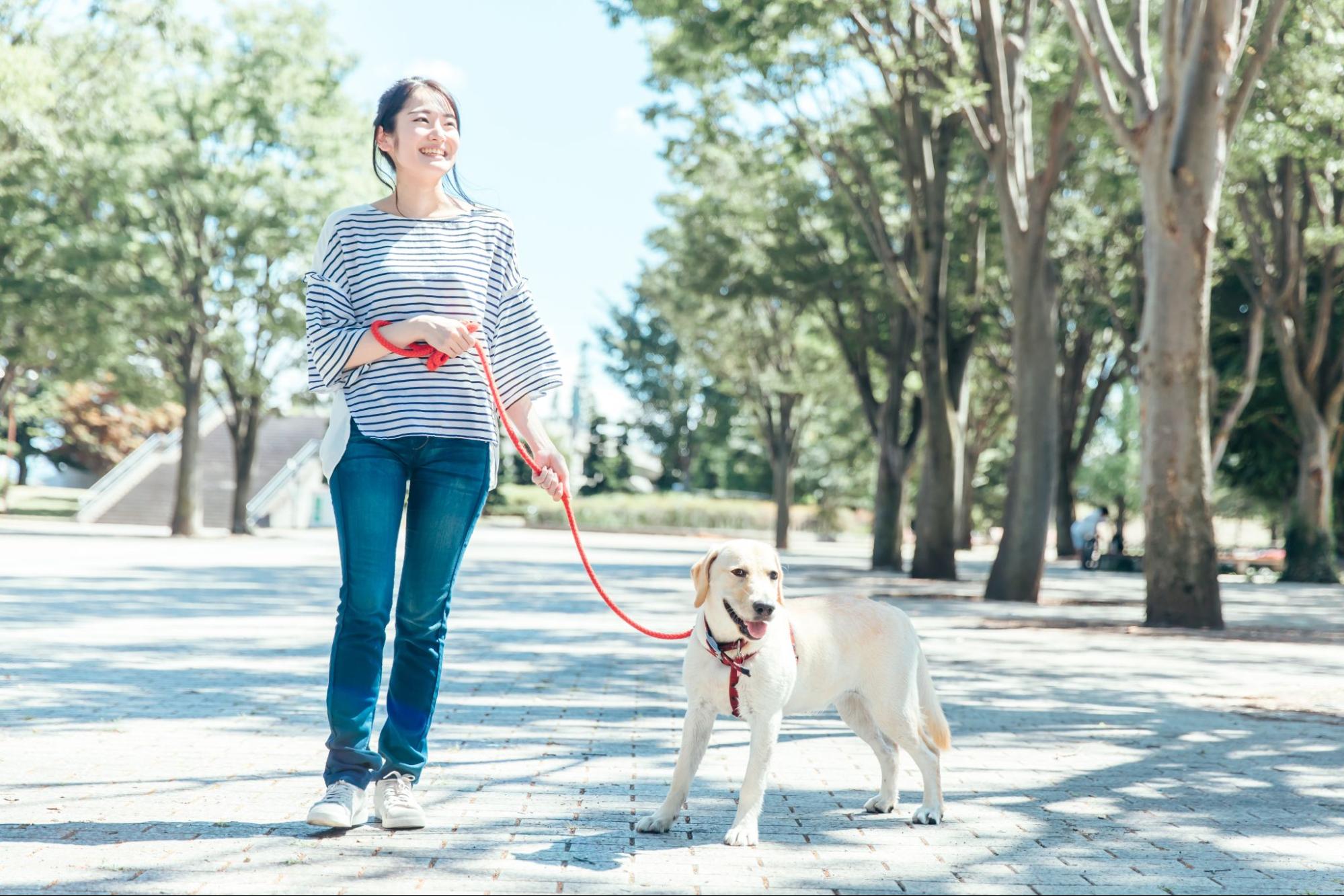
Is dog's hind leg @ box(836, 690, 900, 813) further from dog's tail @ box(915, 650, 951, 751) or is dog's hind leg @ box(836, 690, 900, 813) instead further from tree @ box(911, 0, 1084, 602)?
tree @ box(911, 0, 1084, 602)

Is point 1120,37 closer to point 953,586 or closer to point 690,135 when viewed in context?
point 690,135

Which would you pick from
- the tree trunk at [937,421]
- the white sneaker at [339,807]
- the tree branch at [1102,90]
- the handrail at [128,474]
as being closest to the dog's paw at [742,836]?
the white sneaker at [339,807]

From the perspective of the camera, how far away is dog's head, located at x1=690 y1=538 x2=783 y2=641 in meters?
4.30

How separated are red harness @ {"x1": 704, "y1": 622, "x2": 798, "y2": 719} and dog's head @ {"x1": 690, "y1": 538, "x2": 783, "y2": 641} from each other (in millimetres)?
37

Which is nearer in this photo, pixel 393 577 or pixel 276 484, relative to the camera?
pixel 393 577

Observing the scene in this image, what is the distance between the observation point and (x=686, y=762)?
15.1ft

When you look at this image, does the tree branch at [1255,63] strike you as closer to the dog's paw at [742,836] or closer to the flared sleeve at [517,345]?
the flared sleeve at [517,345]

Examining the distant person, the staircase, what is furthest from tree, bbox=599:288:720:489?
the distant person

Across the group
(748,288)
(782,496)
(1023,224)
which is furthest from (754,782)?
(782,496)

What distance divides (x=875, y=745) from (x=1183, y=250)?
34.7ft

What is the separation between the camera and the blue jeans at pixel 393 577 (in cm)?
434

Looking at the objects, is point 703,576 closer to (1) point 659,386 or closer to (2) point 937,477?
(2) point 937,477

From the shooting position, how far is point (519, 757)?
625 centimetres

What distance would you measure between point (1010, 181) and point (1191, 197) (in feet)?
13.6
